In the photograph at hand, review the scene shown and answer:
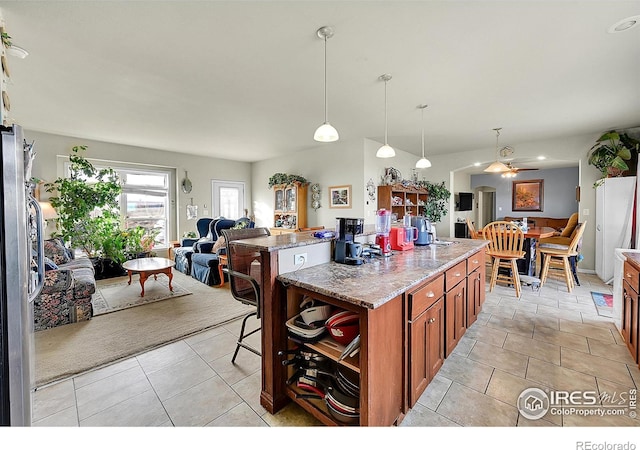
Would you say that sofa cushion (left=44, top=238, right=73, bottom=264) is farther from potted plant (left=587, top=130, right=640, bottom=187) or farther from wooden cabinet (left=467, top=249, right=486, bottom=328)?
potted plant (left=587, top=130, right=640, bottom=187)

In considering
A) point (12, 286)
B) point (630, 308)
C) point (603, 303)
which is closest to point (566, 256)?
point (603, 303)

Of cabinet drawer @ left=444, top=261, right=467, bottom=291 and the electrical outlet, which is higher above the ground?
the electrical outlet

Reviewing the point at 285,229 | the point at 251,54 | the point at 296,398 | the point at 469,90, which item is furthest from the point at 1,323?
the point at 285,229

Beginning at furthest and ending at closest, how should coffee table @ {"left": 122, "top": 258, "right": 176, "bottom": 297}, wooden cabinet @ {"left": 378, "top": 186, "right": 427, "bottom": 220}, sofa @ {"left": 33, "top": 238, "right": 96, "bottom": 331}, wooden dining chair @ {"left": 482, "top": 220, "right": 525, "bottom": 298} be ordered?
1. wooden cabinet @ {"left": 378, "top": 186, "right": 427, "bottom": 220}
2. coffee table @ {"left": 122, "top": 258, "right": 176, "bottom": 297}
3. wooden dining chair @ {"left": 482, "top": 220, "right": 525, "bottom": 298}
4. sofa @ {"left": 33, "top": 238, "right": 96, "bottom": 331}

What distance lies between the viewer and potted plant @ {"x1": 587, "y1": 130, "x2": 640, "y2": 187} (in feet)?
13.8

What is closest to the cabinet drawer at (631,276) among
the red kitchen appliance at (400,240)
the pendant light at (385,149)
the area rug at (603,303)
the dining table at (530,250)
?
the area rug at (603,303)

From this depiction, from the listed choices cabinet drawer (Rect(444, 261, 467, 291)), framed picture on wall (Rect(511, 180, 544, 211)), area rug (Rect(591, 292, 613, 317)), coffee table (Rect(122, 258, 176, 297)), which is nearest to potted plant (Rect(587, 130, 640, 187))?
area rug (Rect(591, 292, 613, 317))

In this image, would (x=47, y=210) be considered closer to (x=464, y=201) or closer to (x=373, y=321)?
(x=373, y=321)

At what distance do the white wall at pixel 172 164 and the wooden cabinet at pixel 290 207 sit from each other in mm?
1648

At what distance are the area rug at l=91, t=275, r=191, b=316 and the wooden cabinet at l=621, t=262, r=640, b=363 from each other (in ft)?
15.3

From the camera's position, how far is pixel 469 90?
303cm

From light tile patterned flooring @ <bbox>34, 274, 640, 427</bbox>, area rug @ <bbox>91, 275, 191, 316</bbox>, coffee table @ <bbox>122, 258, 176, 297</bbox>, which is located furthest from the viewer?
coffee table @ <bbox>122, 258, 176, 297</bbox>

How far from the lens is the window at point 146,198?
578 centimetres

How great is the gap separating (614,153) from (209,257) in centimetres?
681
